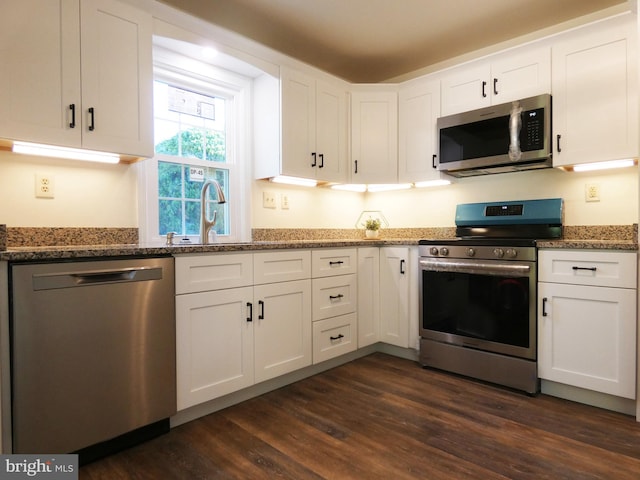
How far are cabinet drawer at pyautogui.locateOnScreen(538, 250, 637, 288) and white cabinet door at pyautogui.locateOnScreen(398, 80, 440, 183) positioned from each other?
1117 mm

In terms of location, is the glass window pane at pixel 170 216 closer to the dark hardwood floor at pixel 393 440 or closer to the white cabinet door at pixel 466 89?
the dark hardwood floor at pixel 393 440

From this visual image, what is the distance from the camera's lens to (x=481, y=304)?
2.49 meters

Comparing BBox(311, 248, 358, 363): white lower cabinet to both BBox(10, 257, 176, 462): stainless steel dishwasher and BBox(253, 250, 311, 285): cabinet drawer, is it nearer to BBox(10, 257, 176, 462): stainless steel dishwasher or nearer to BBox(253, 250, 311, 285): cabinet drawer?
BBox(253, 250, 311, 285): cabinet drawer

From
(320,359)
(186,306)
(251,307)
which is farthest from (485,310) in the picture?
(186,306)

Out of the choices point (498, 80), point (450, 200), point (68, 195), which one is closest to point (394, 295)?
point (450, 200)

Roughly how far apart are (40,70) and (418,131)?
249 centimetres

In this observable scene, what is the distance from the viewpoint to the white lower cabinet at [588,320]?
2.02 m

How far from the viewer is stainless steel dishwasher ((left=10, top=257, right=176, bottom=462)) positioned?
144 centimetres

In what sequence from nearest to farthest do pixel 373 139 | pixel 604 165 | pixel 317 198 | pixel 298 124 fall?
pixel 604 165
pixel 298 124
pixel 373 139
pixel 317 198

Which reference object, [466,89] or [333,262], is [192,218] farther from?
[466,89]

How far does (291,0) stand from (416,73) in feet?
5.02

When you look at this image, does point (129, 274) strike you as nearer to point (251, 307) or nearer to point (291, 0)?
point (251, 307)

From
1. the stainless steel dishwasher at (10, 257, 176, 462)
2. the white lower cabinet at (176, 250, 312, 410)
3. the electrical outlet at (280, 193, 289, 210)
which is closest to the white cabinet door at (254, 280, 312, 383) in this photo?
the white lower cabinet at (176, 250, 312, 410)

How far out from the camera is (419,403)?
7.13 ft
